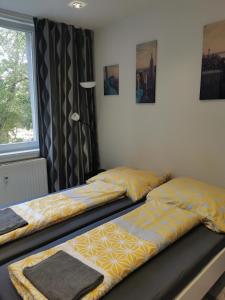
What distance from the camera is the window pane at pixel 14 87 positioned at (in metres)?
2.77

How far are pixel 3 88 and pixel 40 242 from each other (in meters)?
1.92

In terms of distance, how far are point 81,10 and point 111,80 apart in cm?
84

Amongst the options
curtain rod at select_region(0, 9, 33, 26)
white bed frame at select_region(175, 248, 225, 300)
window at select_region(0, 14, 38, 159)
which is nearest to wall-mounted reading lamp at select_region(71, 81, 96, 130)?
window at select_region(0, 14, 38, 159)

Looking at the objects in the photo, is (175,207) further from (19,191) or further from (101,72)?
(101,72)

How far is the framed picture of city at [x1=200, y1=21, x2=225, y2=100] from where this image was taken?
2.10 m

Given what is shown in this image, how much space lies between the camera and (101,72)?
3.19m

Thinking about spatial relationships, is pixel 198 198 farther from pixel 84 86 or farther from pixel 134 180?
pixel 84 86

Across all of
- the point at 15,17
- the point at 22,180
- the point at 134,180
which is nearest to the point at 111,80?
the point at 15,17

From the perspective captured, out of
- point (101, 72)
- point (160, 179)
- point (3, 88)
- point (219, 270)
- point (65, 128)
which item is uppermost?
point (101, 72)

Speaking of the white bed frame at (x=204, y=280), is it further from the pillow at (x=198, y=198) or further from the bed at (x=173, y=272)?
the pillow at (x=198, y=198)

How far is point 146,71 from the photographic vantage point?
2.67 m

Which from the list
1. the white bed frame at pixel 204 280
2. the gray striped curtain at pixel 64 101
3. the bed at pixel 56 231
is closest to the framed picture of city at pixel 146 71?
the gray striped curtain at pixel 64 101

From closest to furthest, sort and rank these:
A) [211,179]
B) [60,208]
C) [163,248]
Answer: [163,248] → [60,208] → [211,179]

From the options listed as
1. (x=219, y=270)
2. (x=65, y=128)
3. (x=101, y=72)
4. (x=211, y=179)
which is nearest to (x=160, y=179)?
(x=211, y=179)
